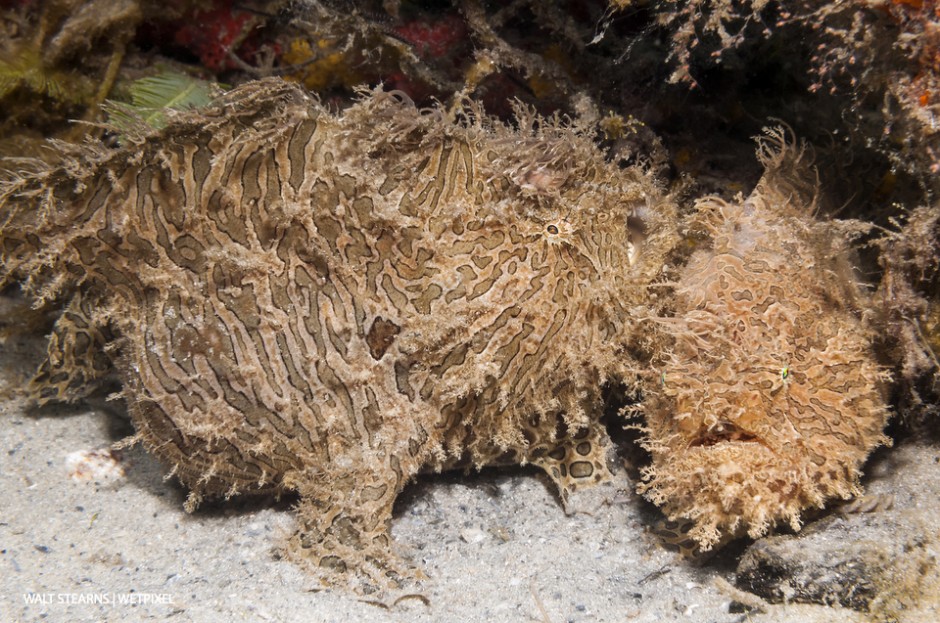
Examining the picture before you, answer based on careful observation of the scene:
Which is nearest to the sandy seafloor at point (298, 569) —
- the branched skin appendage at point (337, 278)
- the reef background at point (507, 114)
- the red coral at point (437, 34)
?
the reef background at point (507, 114)

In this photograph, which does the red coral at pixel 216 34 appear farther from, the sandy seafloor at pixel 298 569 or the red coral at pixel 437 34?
the sandy seafloor at pixel 298 569

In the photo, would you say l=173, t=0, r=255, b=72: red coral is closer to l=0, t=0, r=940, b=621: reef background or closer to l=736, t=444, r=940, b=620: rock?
l=0, t=0, r=940, b=621: reef background

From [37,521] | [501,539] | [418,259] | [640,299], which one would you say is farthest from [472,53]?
[37,521]

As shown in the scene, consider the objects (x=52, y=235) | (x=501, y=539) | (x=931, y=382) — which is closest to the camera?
(x=931, y=382)

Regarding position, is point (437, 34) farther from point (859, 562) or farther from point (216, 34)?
point (859, 562)

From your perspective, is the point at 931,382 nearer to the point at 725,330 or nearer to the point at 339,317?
the point at 725,330
